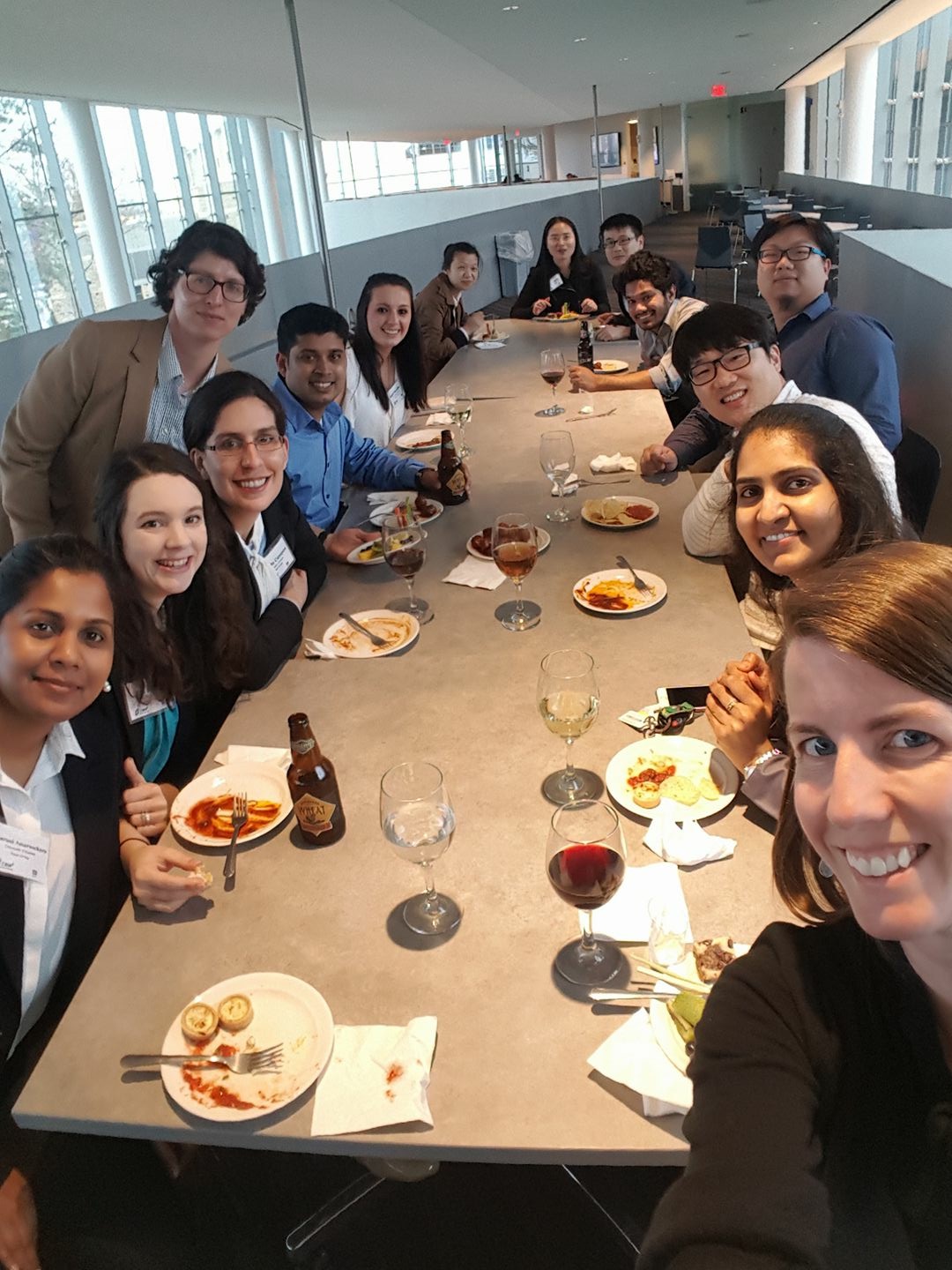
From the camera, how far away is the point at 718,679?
1607 mm

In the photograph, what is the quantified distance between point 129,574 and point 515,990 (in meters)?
1.21

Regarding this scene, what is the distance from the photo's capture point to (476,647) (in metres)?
1.94

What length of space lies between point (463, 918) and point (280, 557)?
1303 millimetres

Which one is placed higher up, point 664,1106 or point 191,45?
point 191,45

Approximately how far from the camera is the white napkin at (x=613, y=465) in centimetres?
300

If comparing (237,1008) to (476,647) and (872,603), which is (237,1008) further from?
(476,647)

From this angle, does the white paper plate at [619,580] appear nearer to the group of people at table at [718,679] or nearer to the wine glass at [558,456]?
the group of people at table at [718,679]

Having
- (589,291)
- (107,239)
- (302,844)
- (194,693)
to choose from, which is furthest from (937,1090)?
(107,239)

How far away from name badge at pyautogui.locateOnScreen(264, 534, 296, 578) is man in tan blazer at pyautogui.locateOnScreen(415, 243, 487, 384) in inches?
123

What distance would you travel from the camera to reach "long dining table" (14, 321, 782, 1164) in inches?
37.8

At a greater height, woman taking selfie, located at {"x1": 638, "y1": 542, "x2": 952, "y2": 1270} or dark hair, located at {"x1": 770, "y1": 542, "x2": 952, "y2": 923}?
dark hair, located at {"x1": 770, "y1": 542, "x2": 952, "y2": 923}

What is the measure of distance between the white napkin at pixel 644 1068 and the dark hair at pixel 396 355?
313 cm

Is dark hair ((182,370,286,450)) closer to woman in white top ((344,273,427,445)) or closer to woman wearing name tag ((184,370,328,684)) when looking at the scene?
woman wearing name tag ((184,370,328,684))

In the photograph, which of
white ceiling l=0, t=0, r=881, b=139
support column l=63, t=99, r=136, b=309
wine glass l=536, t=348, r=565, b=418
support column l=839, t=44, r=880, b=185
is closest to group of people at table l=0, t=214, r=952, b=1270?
wine glass l=536, t=348, r=565, b=418
